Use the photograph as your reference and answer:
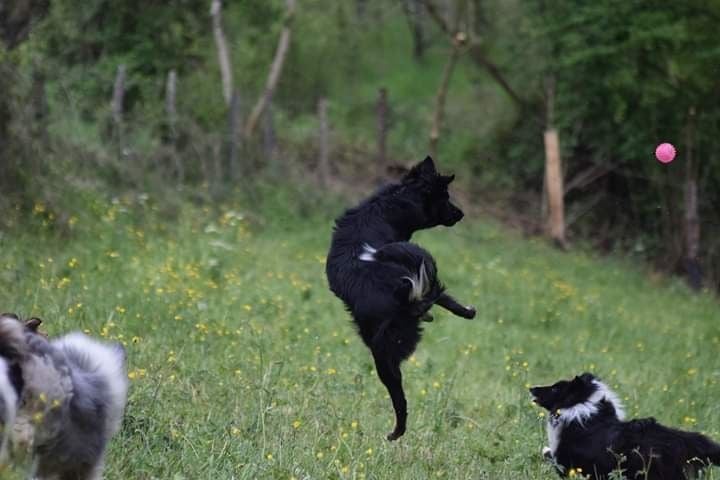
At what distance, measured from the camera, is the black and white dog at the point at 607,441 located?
247 inches

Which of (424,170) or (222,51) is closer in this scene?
(424,170)

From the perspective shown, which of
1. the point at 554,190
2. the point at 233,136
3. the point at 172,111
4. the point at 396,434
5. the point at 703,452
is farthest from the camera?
the point at 554,190

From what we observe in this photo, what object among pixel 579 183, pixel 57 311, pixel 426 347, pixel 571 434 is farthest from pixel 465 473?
pixel 579 183

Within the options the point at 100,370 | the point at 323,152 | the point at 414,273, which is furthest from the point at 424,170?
the point at 323,152

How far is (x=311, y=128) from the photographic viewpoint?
2325 cm

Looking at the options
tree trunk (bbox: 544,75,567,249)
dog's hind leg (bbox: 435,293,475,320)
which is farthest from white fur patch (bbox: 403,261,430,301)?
tree trunk (bbox: 544,75,567,249)

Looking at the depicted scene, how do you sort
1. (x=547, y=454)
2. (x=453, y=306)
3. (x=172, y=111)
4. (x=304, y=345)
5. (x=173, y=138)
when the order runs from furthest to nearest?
1. (x=172, y=111)
2. (x=173, y=138)
3. (x=304, y=345)
4. (x=547, y=454)
5. (x=453, y=306)

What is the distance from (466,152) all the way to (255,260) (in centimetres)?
1188

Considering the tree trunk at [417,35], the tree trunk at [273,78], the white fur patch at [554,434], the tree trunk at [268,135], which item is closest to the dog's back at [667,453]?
the white fur patch at [554,434]

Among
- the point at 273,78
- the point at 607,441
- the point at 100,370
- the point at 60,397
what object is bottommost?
the point at 273,78

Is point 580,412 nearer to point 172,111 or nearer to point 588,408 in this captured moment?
point 588,408

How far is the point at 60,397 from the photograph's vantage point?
4.35 metres

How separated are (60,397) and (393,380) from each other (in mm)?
2537

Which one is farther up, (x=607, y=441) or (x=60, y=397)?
(x=60, y=397)
